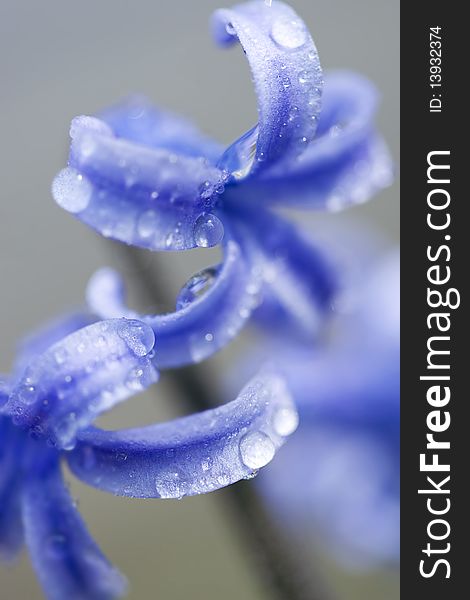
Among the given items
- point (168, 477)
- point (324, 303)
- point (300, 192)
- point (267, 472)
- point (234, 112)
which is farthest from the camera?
point (234, 112)

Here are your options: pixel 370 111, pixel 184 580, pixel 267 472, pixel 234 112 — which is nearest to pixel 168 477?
pixel 370 111

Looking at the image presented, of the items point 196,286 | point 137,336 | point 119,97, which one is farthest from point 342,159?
point 119,97

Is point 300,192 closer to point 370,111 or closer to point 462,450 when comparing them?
point 370,111

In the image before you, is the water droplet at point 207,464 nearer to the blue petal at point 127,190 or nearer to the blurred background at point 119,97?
the blue petal at point 127,190

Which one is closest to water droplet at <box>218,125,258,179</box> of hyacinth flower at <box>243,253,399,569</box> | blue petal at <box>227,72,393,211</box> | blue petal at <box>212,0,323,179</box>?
blue petal at <box>212,0,323,179</box>

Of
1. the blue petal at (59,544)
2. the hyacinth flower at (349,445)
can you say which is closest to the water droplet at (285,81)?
the blue petal at (59,544)

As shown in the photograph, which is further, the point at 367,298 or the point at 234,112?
the point at 234,112

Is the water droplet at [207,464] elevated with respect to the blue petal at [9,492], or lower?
Result: lower
